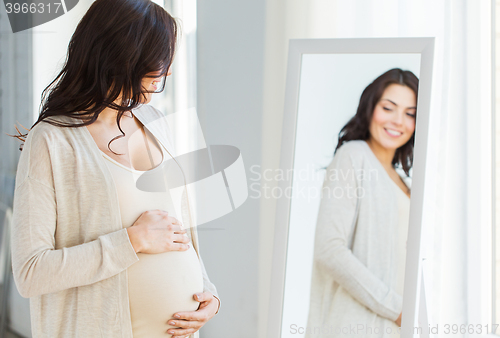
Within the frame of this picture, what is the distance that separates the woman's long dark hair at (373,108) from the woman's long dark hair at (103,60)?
0.60 m

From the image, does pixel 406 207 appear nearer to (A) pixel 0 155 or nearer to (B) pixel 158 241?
(B) pixel 158 241

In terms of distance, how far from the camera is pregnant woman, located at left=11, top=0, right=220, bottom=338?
82 cm

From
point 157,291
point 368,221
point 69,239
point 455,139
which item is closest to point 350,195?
point 368,221

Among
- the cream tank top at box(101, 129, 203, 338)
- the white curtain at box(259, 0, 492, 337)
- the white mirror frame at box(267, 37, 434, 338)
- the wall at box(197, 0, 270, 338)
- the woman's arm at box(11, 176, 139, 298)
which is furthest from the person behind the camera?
the wall at box(197, 0, 270, 338)

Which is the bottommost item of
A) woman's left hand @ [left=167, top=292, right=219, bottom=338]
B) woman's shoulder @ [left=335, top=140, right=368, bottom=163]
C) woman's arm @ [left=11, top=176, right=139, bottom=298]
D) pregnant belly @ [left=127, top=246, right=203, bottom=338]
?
woman's left hand @ [left=167, top=292, right=219, bottom=338]

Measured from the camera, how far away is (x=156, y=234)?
91 centimetres

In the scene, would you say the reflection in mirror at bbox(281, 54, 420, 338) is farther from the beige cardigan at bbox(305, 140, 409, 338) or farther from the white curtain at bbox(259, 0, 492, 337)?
the white curtain at bbox(259, 0, 492, 337)

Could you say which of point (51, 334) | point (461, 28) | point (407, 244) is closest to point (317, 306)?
point (407, 244)

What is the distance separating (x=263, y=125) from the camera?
5.11 feet

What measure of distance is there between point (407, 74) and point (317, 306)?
28.6 inches

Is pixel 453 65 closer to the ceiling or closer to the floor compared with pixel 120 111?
closer to the ceiling

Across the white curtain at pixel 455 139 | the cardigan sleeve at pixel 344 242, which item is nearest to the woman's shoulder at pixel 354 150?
the cardigan sleeve at pixel 344 242

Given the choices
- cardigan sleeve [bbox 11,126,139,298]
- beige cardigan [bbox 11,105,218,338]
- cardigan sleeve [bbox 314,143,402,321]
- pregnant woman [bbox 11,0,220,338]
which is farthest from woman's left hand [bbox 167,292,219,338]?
cardigan sleeve [bbox 314,143,402,321]

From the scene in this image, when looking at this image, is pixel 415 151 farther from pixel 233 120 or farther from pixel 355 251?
pixel 233 120
